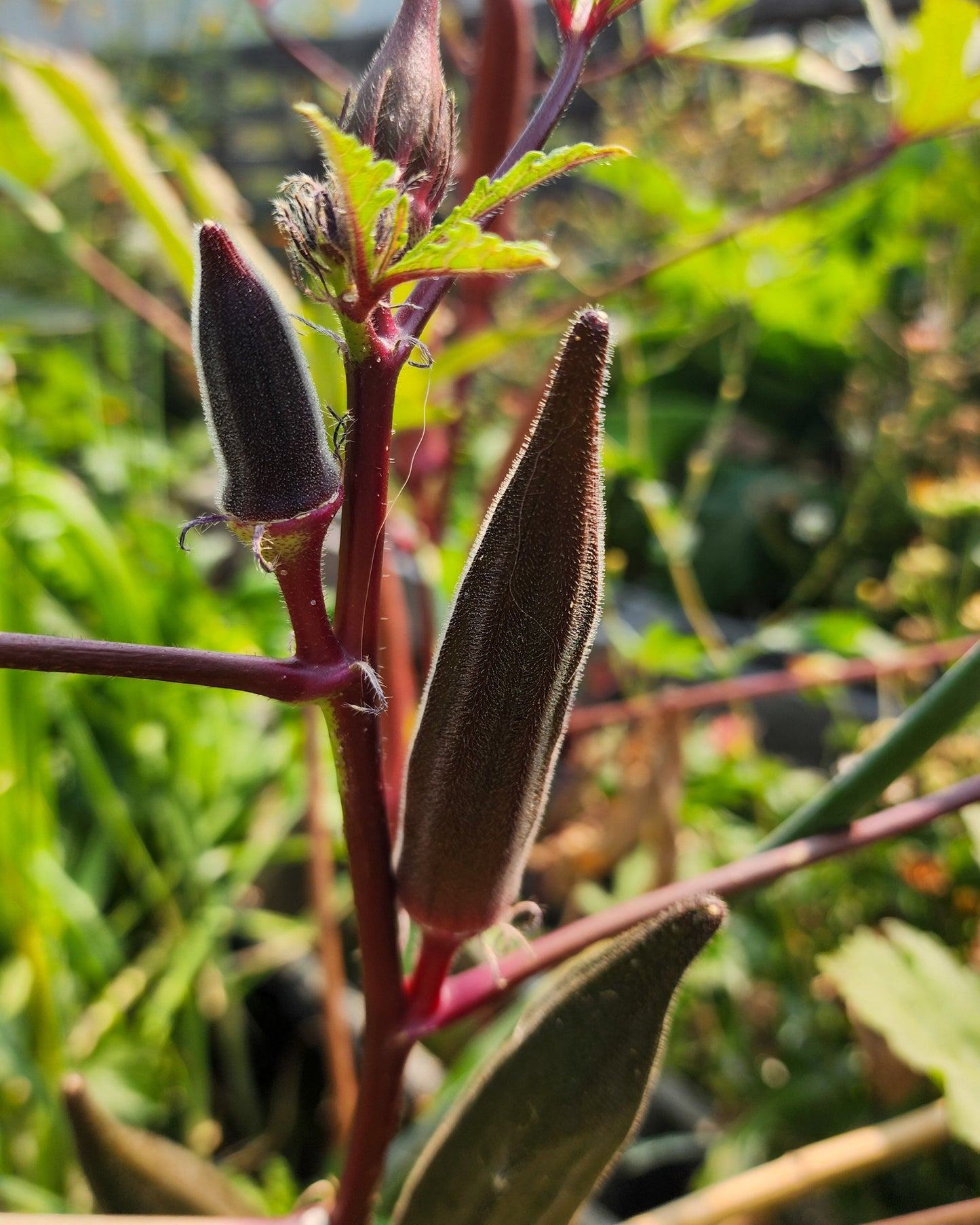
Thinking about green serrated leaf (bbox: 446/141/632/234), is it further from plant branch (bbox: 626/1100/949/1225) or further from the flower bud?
plant branch (bbox: 626/1100/949/1225)

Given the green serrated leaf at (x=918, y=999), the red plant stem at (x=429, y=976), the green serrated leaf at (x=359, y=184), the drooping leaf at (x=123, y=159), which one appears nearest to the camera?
the green serrated leaf at (x=359, y=184)

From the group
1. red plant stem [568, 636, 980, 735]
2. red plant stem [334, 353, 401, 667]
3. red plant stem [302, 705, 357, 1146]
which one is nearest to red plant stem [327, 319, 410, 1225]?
red plant stem [334, 353, 401, 667]

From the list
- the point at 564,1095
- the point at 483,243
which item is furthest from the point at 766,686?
the point at 483,243

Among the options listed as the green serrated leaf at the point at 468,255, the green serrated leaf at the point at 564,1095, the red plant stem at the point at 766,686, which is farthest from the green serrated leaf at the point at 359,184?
the red plant stem at the point at 766,686

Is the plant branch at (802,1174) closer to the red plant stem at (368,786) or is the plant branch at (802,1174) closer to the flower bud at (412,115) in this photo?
the red plant stem at (368,786)

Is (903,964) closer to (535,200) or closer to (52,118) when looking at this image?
(52,118)

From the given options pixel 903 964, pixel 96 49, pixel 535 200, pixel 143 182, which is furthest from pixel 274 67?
pixel 903 964
